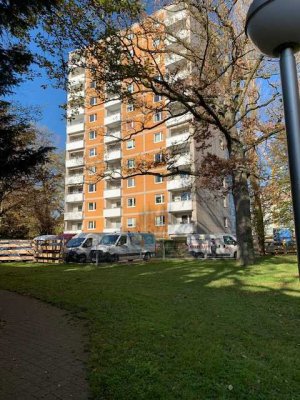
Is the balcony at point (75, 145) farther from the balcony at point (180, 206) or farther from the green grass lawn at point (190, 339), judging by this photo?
the green grass lawn at point (190, 339)

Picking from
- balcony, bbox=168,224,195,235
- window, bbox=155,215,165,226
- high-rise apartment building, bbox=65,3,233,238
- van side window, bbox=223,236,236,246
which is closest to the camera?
van side window, bbox=223,236,236,246

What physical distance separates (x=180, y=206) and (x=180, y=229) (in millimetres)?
2689

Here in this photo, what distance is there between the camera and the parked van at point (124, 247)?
79.5 ft

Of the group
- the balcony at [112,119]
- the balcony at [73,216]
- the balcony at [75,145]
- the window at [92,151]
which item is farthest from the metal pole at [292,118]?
the balcony at [75,145]

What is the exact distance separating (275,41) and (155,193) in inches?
1766

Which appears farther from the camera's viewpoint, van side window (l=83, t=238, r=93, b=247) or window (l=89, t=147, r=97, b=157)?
window (l=89, t=147, r=97, b=157)

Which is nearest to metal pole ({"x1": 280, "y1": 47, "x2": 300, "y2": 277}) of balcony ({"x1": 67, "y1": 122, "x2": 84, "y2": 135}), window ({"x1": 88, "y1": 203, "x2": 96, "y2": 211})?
window ({"x1": 88, "y1": 203, "x2": 96, "y2": 211})

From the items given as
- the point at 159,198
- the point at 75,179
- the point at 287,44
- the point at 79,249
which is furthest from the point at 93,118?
the point at 287,44

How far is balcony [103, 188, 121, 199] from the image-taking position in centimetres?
5197

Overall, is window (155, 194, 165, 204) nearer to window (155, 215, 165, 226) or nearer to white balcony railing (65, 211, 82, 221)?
window (155, 215, 165, 226)

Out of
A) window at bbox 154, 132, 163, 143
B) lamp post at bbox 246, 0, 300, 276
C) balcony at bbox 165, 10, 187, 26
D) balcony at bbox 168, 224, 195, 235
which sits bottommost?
lamp post at bbox 246, 0, 300, 276

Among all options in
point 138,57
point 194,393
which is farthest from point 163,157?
point 194,393

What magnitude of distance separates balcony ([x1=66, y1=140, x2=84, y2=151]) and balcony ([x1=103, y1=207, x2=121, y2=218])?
468 inches

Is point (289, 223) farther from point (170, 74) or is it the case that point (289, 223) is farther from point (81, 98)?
point (81, 98)
